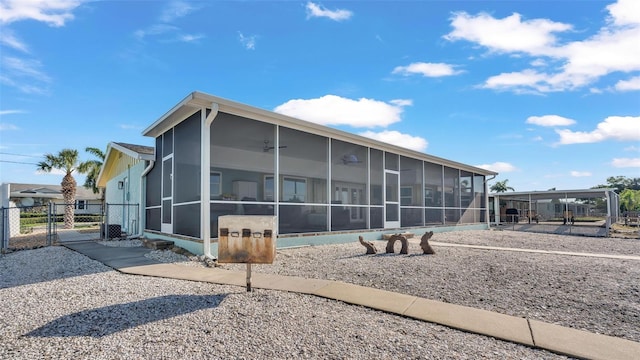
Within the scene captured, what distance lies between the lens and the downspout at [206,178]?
7.34 m

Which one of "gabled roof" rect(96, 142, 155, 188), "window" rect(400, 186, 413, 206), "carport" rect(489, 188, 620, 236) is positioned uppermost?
"gabled roof" rect(96, 142, 155, 188)

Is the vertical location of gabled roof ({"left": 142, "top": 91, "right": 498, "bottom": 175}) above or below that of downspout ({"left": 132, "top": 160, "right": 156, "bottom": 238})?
above

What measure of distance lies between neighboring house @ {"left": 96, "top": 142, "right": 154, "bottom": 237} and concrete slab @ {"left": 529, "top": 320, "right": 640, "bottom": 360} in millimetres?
11197

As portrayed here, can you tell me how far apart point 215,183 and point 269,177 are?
5.16ft

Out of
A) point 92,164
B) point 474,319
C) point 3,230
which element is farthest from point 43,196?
point 474,319

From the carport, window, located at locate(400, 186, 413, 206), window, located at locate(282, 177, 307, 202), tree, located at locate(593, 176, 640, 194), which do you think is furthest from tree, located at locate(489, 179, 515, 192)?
window, located at locate(282, 177, 307, 202)

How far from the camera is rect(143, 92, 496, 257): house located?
7.94m

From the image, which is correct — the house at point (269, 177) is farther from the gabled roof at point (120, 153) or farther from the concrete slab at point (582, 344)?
the concrete slab at point (582, 344)

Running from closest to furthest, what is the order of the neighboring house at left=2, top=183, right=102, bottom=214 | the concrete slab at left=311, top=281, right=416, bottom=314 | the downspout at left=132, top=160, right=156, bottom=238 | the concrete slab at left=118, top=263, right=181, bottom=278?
the concrete slab at left=311, top=281, right=416, bottom=314, the concrete slab at left=118, top=263, right=181, bottom=278, the downspout at left=132, top=160, right=156, bottom=238, the neighboring house at left=2, top=183, right=102, bottom=214

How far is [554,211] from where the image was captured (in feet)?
127

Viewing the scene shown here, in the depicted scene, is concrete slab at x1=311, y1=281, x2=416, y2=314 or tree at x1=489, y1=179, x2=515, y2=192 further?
tree at x1=489, y1=179, x2=515, y2=192

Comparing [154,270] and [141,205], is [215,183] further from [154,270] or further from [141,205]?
[141,205]

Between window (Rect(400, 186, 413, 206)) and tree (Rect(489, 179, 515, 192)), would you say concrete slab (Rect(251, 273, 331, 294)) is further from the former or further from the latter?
tree (Rect(489, 179, 515, 192))

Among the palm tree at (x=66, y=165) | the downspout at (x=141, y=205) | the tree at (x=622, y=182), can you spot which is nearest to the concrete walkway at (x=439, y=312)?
the downspout at (x=141, y=205)
